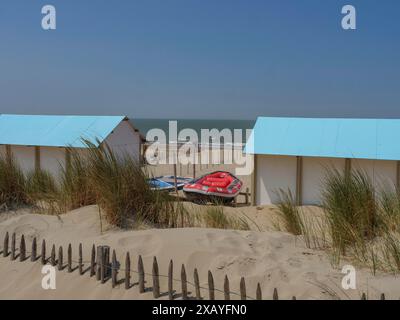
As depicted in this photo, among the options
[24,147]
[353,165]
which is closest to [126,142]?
[24,147]

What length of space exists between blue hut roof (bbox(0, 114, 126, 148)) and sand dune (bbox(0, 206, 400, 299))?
31.7 ft

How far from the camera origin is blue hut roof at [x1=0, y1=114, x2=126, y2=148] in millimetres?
15992

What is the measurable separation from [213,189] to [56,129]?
6899 millimetres

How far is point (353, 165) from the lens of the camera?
12.7 m

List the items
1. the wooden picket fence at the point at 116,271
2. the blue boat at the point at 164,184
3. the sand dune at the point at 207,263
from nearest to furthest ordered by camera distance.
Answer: the wooden picket fence at the point at 116,271 → the sand dune at the point at 207,263 → the blue boat at the point at 164,184

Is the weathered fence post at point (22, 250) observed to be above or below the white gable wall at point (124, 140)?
below

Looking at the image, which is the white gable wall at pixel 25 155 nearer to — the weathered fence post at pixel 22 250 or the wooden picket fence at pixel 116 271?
the wooden picket fence at pixel 116 271

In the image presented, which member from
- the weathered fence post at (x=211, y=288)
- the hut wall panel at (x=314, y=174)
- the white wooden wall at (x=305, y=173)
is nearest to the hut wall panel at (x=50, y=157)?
the white wooden wall at (x=305, y=173)

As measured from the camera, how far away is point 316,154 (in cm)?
1299

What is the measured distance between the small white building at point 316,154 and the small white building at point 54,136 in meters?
5.50

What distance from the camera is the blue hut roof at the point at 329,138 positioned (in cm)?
1263

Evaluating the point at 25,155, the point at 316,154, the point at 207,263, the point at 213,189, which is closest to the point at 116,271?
the point at 207,263
